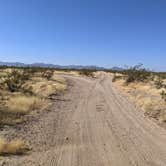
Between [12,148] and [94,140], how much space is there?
9.52ft

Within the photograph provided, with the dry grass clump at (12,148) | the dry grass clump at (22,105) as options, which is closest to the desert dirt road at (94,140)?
the dry grass clump at (12,148)

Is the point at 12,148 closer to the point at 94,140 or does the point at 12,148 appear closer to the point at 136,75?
the point at 94,140

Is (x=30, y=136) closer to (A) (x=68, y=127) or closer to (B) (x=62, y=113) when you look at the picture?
(A) (x=68, y=127)

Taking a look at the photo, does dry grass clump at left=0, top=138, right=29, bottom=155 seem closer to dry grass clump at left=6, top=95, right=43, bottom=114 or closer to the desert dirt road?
the desert dirt road

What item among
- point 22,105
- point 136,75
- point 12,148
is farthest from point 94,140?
point 136,75

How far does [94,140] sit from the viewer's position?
34.1ft

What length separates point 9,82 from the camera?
25.2 metres

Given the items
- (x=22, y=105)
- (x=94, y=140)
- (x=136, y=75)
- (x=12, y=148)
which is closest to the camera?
(x=12, y=148)

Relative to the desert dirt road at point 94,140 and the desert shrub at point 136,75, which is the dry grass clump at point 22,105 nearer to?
the desert dirt road at point 94,140

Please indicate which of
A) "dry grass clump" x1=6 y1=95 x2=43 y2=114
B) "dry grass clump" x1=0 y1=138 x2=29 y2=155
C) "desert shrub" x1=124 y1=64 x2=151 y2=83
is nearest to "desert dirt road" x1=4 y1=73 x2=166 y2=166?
"dry grass clump" x1=0 y1=138 x2=29 y2=155

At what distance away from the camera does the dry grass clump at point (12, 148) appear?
8.66m

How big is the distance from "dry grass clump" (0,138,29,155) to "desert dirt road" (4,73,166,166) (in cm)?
34

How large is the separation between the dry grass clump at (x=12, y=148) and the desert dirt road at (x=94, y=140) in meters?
0.34

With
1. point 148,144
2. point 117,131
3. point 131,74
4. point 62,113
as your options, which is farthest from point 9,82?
point 131,74
